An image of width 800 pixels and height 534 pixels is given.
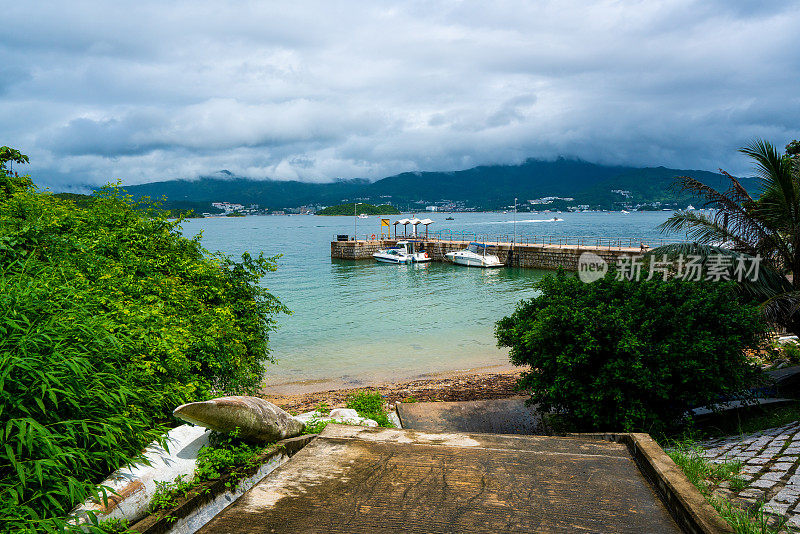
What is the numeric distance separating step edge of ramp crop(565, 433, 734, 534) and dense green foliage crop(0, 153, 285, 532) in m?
3.83

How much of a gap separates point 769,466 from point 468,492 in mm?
3743

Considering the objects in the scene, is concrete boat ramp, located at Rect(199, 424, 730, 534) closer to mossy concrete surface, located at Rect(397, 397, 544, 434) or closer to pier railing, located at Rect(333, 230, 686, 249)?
mossy concrete surface, located at Rect(397, 397, 544, 434)

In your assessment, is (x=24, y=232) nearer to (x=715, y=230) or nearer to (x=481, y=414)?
(x=481, y=414)

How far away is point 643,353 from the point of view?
6.52 m

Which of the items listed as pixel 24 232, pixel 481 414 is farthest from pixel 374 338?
pixel 24 232

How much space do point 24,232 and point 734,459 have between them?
361 inches

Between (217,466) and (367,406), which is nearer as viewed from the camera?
(217,466)

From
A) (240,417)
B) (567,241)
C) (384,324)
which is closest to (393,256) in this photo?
(567,241)

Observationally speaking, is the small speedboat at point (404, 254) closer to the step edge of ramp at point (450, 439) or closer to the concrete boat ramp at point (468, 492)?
the step edge of ramp at point (450, 439)

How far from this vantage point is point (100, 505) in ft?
9.87

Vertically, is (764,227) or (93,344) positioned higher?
(764,227)

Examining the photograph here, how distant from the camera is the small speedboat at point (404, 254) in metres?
50.0

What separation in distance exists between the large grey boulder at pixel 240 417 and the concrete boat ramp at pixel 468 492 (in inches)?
13.5

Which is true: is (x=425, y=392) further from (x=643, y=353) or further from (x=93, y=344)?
(x=93, y=344)
